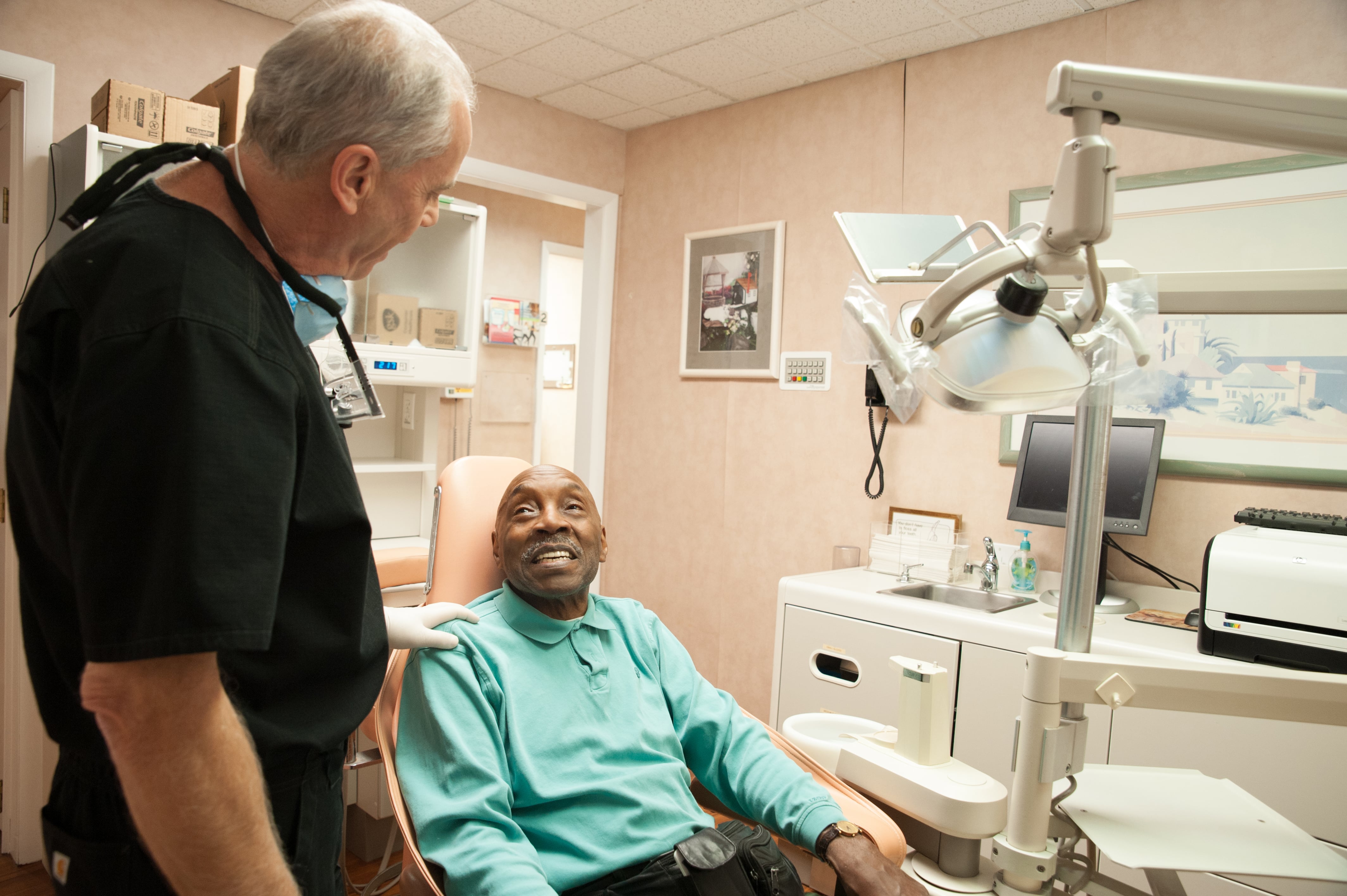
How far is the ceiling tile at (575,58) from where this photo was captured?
3.11 metres

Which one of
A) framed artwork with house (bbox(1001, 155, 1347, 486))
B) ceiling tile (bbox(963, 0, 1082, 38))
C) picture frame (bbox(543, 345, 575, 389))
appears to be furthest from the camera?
picture frame (bbox(543, 345, 575, 389))

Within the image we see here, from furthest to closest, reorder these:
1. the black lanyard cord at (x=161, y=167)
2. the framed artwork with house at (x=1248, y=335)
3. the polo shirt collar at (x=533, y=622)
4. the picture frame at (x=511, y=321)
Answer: the picture frame at (x=511, y=321) < the framed artwork with house at (x=1248, y=335) < the polo shirt collar at (x=533, y=622) < the black lanyard cord at (x=161, y=167)

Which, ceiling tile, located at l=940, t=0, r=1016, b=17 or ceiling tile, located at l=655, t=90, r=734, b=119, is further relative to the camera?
ceiling tile, located at l=655, t=90, r=734, b=119

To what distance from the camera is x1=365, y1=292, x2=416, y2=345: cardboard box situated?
10.3 ft

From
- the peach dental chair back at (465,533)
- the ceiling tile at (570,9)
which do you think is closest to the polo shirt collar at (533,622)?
the peach dental chair back at (465,533)

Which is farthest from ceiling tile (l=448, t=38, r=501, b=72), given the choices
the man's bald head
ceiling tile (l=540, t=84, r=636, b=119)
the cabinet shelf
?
the man's bald head

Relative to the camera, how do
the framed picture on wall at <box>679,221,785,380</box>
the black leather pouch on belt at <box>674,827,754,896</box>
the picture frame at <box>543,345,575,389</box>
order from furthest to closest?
1. the picture frame at <box>543,345,575,389</box>
2. the framed picture on wall at <box>679,221,785,380</box>
3. the black leather pouch on belt at <box>674,827,754,896</box>

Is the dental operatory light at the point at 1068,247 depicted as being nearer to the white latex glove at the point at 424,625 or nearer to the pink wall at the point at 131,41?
the white latex glove at the point at 424,625

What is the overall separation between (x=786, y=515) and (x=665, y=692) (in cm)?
171

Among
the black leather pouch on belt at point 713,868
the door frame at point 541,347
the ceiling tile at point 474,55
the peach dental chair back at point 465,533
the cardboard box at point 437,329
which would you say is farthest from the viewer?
the door frame at point 541,347

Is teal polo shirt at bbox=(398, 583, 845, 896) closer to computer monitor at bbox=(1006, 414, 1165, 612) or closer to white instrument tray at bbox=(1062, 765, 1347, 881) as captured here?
white instrument tray at bbox=(1062, 765, 1347, 881)

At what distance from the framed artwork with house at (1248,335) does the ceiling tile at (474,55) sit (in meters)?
2.29

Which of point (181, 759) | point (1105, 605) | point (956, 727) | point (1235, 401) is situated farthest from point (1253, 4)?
point (181, 759)

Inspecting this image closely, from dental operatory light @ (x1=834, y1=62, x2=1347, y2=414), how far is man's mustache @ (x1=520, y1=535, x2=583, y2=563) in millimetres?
972
